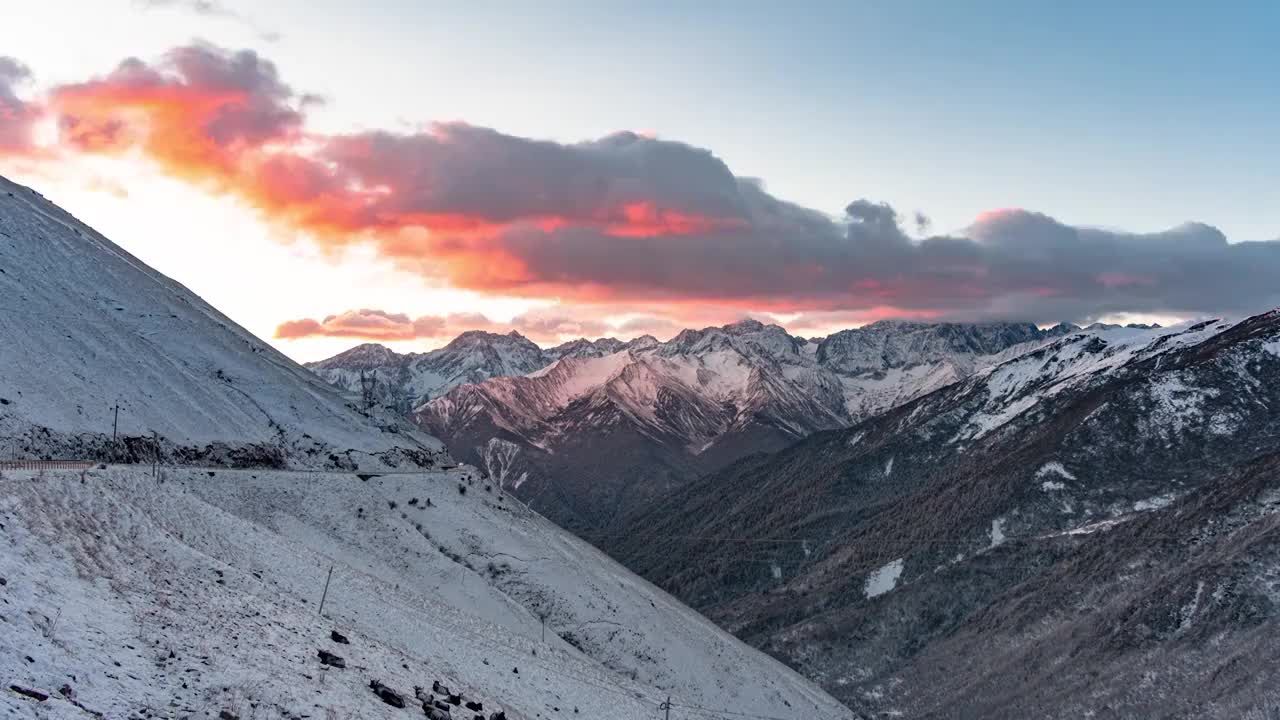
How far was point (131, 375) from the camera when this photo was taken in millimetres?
92625

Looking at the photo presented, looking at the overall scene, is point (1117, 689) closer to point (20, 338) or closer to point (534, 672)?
point (534, 672)

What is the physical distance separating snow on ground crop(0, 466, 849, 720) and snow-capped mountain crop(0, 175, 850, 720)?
18 centimetres

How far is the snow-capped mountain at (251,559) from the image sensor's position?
32.8m

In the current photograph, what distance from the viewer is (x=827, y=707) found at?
11769cm

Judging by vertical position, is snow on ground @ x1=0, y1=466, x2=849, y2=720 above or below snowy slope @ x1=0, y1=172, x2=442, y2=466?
below

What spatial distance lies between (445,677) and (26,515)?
20573 millimetres

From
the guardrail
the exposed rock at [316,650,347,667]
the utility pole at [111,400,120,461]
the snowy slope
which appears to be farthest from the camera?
the snowy slope

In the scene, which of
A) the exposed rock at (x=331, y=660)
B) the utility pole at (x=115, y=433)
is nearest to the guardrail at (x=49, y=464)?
the utility pole at (x=115, y=433)

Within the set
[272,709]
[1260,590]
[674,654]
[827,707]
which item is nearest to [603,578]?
[674,654]

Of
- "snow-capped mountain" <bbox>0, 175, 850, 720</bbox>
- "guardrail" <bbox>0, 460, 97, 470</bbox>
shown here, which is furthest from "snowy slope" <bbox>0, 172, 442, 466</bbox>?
"guardrail" <bbox>0, 460, 97, 470</bbox>

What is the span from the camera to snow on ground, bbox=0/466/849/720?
31.1m

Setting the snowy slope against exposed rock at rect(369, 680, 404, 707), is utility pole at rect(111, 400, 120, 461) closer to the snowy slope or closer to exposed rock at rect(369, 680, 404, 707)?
the snowy slope

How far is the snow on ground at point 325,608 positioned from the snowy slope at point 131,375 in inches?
305

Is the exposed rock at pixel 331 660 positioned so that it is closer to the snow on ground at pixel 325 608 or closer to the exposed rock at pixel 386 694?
the snow on ground at pixel 325 608
